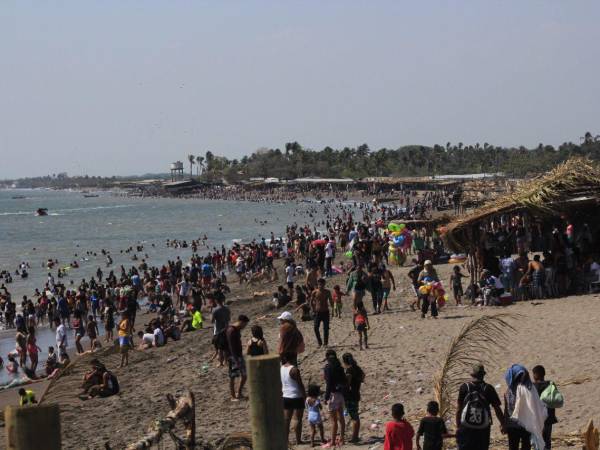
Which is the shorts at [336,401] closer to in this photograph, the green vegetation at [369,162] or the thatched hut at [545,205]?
the thatched hut at [545,205]

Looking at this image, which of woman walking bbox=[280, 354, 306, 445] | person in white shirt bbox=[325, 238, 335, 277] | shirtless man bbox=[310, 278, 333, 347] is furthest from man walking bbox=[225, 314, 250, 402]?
person in white shirt bbox=[325, 238, 335, 277]

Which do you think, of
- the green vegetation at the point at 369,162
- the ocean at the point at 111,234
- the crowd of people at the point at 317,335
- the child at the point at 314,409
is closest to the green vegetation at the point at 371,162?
the green vegetation at the point at 369,162

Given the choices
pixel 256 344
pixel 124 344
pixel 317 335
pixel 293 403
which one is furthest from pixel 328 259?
pixel 293 403

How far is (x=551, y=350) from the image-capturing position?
11594 millimetres

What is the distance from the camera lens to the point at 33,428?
9.85 feet

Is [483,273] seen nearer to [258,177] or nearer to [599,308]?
[599,308]

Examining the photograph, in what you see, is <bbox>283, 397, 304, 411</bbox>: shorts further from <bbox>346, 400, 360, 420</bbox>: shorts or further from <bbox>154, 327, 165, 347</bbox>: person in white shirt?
<bbox>154, 327, 165, 347</bbox>: person in white shirt

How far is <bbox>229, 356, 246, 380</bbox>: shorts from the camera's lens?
1148 centimetres

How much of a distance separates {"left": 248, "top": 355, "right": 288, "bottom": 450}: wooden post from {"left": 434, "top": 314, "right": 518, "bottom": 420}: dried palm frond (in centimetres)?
409

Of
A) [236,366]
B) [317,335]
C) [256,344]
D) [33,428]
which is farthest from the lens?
[317,335]

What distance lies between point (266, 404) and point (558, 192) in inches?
512

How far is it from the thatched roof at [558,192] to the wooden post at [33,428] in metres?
13.5

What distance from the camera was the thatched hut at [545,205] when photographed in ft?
50.6

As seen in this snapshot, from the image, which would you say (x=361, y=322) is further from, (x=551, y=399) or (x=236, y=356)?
(x=551, y=399)
